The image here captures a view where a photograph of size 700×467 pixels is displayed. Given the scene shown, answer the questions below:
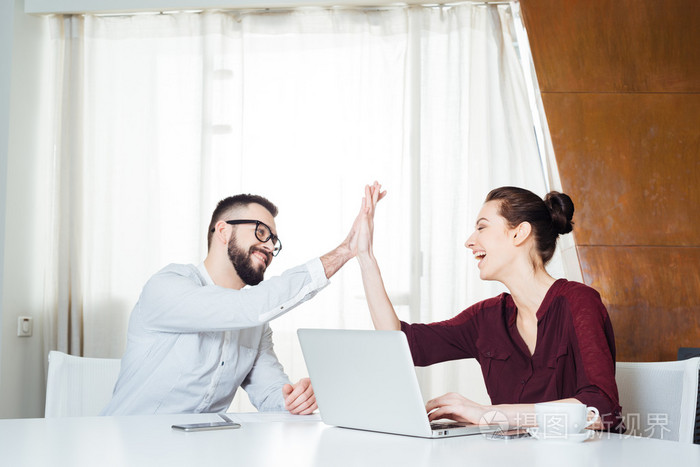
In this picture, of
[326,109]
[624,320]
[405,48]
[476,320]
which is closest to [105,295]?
[326,109]

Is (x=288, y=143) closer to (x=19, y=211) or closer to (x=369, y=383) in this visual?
(x=19, y=211)

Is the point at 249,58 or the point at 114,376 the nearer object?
the point at 114,376

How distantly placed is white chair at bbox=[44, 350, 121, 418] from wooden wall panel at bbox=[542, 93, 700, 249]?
207 centimetres

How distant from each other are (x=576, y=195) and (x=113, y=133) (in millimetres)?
2379

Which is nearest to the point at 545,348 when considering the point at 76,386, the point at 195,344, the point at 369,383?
the point at 369,383

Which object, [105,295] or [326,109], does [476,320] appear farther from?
[105,295]

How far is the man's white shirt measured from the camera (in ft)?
6.79

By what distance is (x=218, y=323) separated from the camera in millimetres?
2078

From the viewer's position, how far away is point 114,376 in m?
2.29

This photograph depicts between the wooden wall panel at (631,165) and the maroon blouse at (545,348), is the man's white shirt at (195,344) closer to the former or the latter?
the maroon blouse at (545,348)

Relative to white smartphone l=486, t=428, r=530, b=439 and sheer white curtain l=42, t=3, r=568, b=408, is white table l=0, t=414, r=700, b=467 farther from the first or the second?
sheer white curtain l=42, t=3, r=568, b=408

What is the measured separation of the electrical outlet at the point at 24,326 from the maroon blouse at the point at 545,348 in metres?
2.30

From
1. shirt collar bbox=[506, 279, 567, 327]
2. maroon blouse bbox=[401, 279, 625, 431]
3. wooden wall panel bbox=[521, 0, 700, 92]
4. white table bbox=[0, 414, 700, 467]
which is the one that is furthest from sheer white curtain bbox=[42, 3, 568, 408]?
white table bbox=[0, 414, 700, 467]

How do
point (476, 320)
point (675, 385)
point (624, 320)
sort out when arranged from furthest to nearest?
point (624, 320) → point (476, 320) → point (675, 385)
